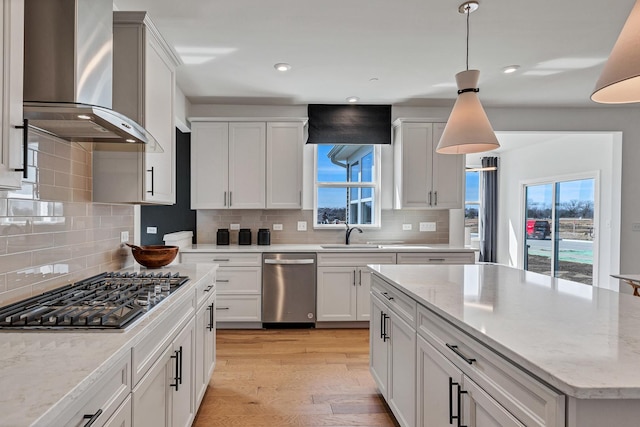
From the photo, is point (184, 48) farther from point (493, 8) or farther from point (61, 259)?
point (493, 8)

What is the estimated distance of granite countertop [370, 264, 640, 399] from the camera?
86 cm

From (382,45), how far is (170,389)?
111 inches

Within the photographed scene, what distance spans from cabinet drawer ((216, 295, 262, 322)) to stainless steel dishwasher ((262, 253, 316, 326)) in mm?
76

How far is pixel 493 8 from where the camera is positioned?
2385mm

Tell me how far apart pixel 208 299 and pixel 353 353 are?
1.56m

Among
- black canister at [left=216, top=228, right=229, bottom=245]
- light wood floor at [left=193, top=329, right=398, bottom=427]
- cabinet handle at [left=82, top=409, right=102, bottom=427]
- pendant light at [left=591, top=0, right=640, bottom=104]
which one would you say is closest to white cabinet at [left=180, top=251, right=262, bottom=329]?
light wood floor at [left=193, top=329, right=398, bottom=427]

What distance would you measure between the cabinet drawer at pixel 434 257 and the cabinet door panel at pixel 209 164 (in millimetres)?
2185

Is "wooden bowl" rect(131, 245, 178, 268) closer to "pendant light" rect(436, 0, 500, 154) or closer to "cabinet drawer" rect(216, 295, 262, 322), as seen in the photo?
"cabinet drawer" rect(216, 295, 262, 322)

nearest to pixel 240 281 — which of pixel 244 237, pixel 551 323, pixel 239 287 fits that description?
pixel 239 287

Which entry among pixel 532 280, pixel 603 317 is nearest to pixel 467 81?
pixel 532 280

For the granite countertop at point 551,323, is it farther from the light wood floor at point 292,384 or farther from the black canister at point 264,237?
the black canister at point 264,237

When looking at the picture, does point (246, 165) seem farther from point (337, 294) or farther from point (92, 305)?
point (92, 305)

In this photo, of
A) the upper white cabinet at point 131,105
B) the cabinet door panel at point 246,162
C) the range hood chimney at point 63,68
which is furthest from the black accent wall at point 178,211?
the range hood chimney at point 63,68

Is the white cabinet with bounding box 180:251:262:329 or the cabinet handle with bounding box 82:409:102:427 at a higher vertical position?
the cabinet handle with bounding box 82:409:102:427
